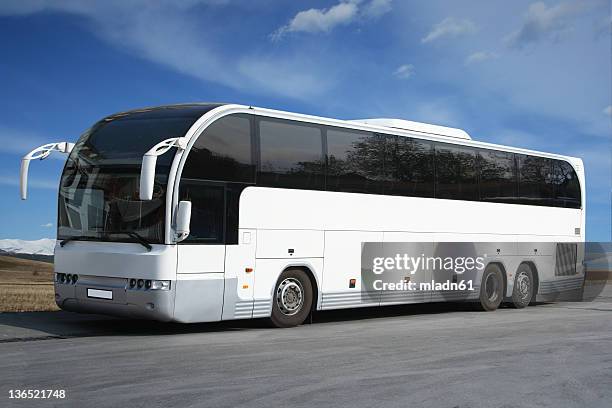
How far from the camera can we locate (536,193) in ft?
67.4

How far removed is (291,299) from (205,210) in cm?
254

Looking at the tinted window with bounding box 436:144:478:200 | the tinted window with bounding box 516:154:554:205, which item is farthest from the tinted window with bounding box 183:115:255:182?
the tinted window with bounding box 516:154:554:205

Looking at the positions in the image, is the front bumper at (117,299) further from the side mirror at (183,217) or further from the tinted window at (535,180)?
the tinted window at (535,180)

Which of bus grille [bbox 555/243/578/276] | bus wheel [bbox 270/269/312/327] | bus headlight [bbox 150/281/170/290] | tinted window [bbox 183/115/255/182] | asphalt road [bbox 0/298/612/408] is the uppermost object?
tinted window [bbox 183/115/255/182]

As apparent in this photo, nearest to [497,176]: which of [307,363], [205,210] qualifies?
[205,210]

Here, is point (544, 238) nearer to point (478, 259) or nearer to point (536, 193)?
point (536, 193)

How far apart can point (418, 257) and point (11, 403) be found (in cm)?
1094

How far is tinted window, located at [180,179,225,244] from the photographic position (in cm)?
1271

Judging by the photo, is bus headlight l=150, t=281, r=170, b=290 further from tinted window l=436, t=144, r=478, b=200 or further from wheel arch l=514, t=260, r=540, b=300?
wheel arch l=514, t=260, r=540, b=300

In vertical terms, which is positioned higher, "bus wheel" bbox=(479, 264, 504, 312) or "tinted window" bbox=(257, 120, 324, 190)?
"tinted window" bbox=(257, 120, 324, 190)

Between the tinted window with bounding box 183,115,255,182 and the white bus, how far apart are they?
2 centimetres

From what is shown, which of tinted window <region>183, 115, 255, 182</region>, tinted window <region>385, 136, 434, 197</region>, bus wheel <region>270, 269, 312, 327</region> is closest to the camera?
tinted window <region>183, 115, 255, 182</region>

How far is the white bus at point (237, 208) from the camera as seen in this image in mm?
12516

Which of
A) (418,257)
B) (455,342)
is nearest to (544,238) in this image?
(418,257)
